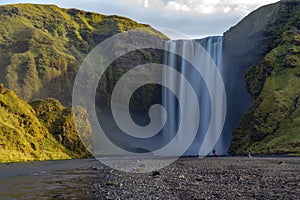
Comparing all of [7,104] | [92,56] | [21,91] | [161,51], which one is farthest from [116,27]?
[7,104]

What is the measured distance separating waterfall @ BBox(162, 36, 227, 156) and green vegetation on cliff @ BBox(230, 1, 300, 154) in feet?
28.4

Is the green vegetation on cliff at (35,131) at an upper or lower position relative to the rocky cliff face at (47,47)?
lower

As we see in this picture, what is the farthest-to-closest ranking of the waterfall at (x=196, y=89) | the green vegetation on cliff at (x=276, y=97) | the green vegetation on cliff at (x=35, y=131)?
the waterfall at (x=196, y=89) → the green vegetation on cliff at (x=276, y=97) → the green vegetation on cliff at (x=35, y=131)

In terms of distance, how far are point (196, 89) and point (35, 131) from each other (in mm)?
42948

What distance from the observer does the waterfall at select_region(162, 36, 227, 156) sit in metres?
86.0

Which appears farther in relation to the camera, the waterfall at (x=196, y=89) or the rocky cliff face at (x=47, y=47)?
the rocky cliff face at (x=47, y=47)

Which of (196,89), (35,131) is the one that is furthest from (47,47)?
(35,131)

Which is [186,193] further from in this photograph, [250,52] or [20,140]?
[250,52]

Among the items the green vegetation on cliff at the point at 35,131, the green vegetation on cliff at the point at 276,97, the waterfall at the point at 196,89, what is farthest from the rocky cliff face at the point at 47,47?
the green vegetation on cliff at the point at 276,97

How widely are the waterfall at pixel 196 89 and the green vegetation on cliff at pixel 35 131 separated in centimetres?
2540

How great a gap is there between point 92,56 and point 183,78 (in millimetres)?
46970

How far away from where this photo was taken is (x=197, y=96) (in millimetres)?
92750

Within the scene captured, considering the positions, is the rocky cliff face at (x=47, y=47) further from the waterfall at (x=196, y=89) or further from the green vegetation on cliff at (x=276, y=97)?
the green vegetation on cliff at (x=276, y=97)

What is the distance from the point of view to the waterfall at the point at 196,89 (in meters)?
86.0
